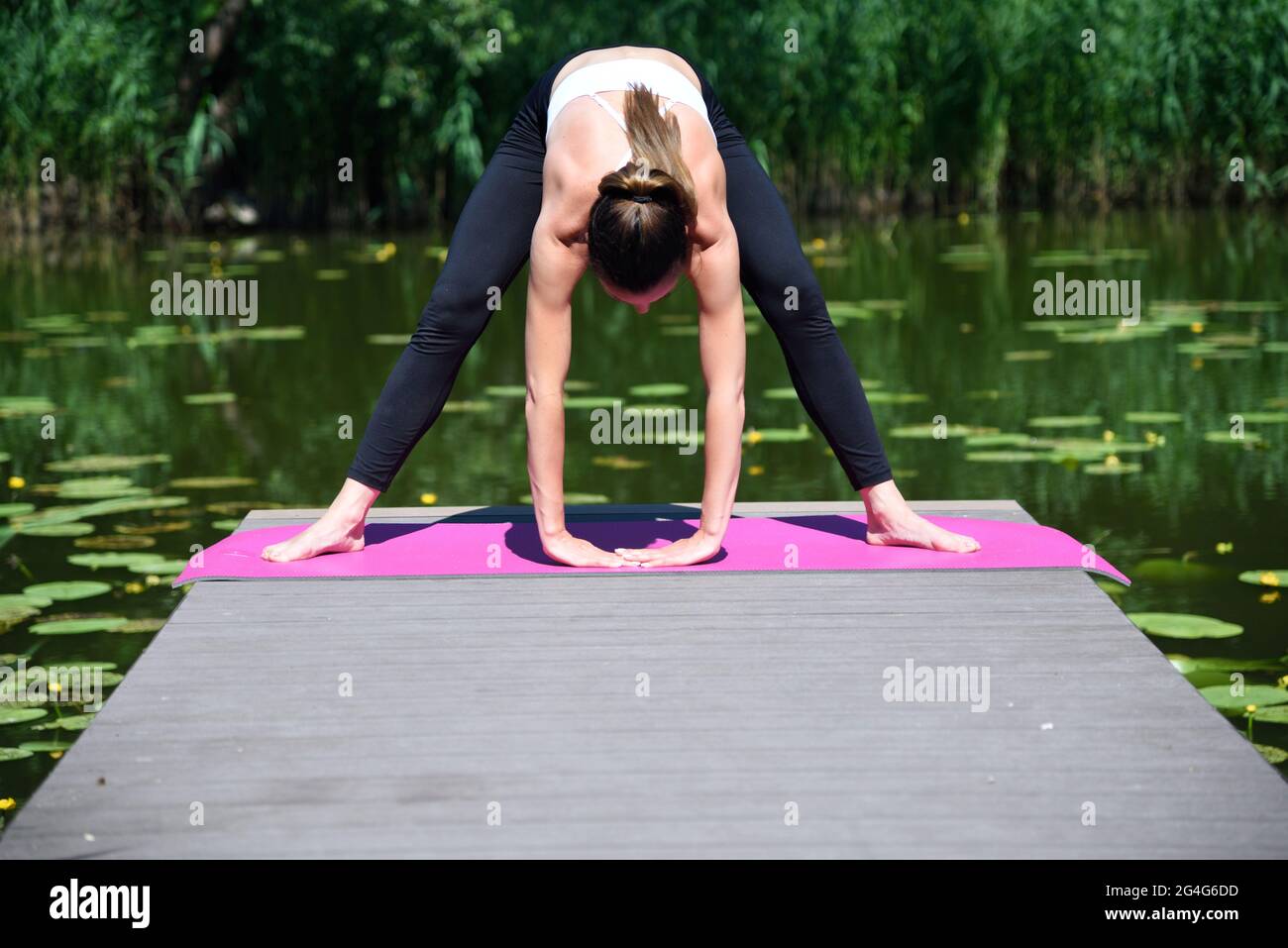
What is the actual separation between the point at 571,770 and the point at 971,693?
676mm

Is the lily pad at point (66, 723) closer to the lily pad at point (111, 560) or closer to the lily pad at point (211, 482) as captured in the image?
the lily pad at point (111, 560)

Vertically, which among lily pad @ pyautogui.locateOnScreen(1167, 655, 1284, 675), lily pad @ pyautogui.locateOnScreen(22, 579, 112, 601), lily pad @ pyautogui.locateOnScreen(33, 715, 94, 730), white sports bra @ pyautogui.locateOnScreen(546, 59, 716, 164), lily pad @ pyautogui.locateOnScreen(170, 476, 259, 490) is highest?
white sports bra @ pyautogui.locateOnScreen(546, 59, 716, 164)

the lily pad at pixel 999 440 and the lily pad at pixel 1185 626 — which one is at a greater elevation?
the lily pad at pixel 999 440

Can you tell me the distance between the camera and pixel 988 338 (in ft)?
27.9

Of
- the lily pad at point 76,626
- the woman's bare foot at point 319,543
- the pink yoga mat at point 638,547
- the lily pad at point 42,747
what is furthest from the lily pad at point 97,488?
the lily pad at point 42,747

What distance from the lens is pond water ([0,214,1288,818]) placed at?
4.52 meters

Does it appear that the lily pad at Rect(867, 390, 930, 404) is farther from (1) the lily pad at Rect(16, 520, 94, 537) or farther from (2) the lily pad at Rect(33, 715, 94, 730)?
(2) the lily pad at Rect(33, 715, 94, 730)

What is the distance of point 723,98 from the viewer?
46.0 ft

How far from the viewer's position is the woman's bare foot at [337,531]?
3758 mm

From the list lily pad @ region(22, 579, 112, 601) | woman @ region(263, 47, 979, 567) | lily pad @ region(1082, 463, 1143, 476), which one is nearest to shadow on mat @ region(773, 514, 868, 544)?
woman @ region(263, 47, 979, 567)

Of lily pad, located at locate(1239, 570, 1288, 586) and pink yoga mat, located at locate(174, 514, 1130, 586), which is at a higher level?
pink yoga mat, located at locate(174, 514, 1130, 586)

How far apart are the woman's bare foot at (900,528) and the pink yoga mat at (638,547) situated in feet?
0.09

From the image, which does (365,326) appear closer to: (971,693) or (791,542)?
(791,542)

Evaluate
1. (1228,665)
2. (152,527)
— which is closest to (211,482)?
(152,527)
